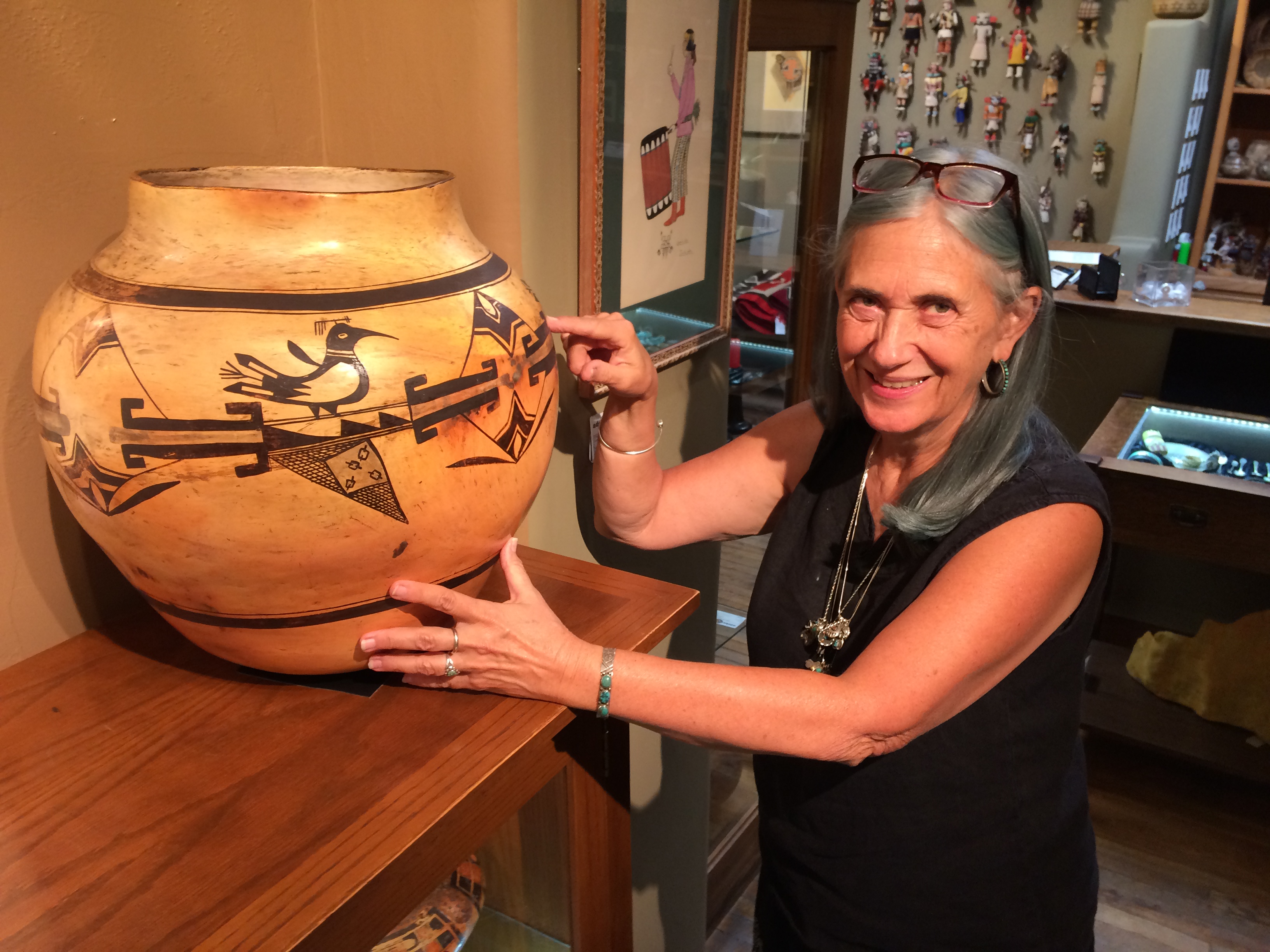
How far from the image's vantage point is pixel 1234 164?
12.5ft

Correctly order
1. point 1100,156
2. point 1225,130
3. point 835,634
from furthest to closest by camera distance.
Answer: point 1100,156 → point 1225,130 → point 835,634

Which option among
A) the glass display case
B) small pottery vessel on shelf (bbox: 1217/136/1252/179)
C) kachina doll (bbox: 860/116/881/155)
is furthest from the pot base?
kachina doll (bbox: 860/116/881/155)

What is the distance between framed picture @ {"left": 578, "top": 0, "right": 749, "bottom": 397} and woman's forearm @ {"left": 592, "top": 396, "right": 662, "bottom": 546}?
7cm

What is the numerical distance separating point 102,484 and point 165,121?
1.28ft

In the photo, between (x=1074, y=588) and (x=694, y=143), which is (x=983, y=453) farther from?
(x=694, y=143)

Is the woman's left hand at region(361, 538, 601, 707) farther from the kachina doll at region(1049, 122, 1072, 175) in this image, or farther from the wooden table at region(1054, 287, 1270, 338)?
the kachina doll at region(1049, 122, 1072, 175)

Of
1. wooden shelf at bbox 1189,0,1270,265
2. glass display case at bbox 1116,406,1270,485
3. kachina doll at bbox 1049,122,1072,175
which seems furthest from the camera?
kachina doll at bbox 1049,122,1072,175

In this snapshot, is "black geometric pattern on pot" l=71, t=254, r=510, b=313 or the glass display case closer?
"black geometric pattern on pot" l=71, t=254, r=510, b=313

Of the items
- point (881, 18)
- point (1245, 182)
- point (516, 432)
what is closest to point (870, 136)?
point (881, 18)

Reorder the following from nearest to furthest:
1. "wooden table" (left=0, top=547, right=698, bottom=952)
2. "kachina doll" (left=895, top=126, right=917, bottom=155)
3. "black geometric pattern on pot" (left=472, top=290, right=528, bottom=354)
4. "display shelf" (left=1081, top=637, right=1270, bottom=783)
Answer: "wooden table" (left=0, top=547, right=698, bottom=952), "black geometric pattern on pot" (left=472, top=290, right=528, bottom=354), "display shelf" (left=1081, top=637, right=1270, bottom=783), "kachina doll" (left=895, top=126, right=917, bottom=155)

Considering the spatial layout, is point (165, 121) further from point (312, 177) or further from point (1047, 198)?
point (1047, 198)

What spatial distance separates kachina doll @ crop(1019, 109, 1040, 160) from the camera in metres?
4.16

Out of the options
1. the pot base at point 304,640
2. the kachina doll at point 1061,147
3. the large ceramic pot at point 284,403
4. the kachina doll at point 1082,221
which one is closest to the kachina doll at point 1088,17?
the kachina doll at point 1061,147

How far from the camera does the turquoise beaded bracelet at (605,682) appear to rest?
77 cm
